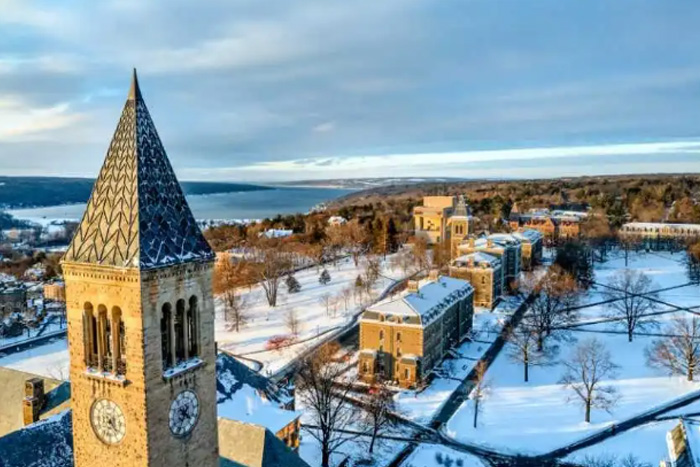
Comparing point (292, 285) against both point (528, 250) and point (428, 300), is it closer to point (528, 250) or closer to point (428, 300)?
point (428, 300)

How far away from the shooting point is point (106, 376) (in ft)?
58.2

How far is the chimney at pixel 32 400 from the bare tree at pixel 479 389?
29.7 metres

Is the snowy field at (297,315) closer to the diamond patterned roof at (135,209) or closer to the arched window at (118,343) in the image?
the arched window at (118,343)

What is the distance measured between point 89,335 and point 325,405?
73.8 feet

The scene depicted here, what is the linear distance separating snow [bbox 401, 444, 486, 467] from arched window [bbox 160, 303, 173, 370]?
25.7m

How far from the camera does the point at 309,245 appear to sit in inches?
4363

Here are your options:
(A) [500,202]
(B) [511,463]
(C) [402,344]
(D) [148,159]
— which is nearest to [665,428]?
(B) [511,463]

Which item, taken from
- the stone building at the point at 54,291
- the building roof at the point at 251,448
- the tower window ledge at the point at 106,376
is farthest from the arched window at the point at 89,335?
the stone building at the point at 54,291

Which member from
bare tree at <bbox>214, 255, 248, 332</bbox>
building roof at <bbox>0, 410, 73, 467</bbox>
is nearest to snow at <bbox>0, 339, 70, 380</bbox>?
bare tree at <bbox>214, 255, 248, 332</bbox>

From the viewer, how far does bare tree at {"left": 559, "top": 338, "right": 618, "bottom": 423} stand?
47.4 metres

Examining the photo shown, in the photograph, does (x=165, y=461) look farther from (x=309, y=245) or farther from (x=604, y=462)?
(x=309, y=245)

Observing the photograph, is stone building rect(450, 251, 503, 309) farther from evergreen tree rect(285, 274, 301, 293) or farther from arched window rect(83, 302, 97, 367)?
arched window rect(83, 302, 97, 367)

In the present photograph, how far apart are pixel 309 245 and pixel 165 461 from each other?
9278cm

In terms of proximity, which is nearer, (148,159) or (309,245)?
(148,159)
